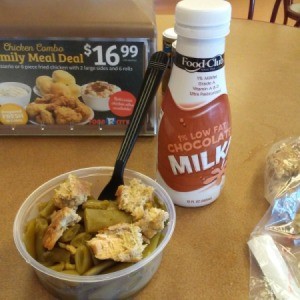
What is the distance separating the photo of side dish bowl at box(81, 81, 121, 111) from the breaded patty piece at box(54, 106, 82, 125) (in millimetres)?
28

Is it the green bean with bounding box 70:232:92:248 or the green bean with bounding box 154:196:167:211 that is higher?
the green bean with bounding box 70:232:92:248

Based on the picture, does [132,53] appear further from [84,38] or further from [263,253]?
[263,253]

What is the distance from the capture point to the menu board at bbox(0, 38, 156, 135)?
58cm

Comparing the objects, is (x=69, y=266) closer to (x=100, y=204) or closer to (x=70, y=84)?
(x=100, y=204)

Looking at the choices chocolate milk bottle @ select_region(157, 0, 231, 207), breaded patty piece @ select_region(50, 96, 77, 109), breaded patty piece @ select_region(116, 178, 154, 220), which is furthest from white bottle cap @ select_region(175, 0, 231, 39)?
breaded patty piece @ select_region(50, 96, 77, 109)

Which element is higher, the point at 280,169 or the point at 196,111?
the point at 196,111

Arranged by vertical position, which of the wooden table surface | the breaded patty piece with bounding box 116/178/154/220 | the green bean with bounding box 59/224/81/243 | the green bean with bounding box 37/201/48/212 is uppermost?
the breaded patty piece with bounding box 116/178/154/220

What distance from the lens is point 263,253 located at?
16.8 inches

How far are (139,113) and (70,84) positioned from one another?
0.59 feet

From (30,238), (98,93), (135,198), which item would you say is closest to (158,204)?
(135,198)

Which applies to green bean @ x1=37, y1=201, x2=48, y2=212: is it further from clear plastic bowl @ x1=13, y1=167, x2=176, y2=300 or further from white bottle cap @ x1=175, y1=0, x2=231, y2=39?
white bottle cap @ x1=175, y1=0, x2=231, y2=39

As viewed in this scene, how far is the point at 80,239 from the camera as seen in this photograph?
0.39 meters

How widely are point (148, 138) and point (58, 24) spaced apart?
0.23m

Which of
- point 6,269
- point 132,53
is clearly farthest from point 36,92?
point 6,269
